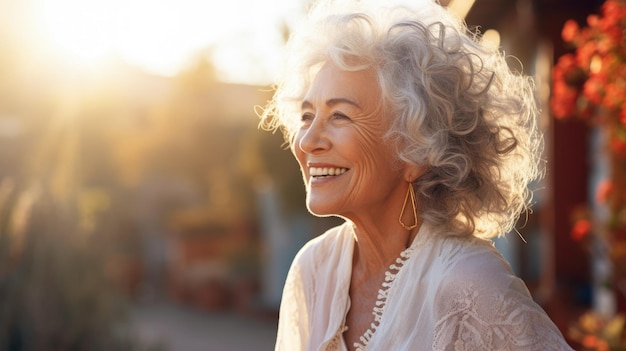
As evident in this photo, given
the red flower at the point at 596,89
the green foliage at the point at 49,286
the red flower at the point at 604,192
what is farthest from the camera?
the green foliage at the point at 49,286

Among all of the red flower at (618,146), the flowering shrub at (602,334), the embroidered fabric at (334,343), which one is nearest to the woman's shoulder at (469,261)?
the embroidered fabric at (334,343)

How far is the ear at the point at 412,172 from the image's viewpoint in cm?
236

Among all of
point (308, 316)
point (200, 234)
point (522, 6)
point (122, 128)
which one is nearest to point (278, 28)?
point (522, 6)

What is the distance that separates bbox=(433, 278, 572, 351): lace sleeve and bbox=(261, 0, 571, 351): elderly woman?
0.5 inches

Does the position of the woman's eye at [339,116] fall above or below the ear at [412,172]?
above

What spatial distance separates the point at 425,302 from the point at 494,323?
21 cm

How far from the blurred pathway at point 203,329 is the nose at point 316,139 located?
30.9 ft

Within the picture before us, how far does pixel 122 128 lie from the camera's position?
73.8 ft

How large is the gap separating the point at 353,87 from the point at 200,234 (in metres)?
18.8

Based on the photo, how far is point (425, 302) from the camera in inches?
86.9

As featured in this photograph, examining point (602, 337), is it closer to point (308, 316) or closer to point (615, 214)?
point (615, 214)

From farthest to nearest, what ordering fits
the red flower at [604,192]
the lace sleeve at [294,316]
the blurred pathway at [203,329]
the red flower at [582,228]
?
1. the blurred pathway at [203,329]
2. the red flower at [582,228]
3. the red flower at [604,192]
4. the lace sleeve at [294,316]

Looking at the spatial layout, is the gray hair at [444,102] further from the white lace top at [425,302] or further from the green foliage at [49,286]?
the green foliage at [49,286]

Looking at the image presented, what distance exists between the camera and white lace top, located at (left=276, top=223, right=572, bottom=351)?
204 cm
